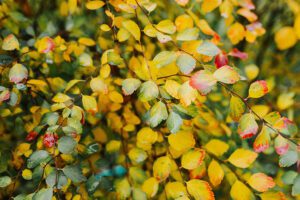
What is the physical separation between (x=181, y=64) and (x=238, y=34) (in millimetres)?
441

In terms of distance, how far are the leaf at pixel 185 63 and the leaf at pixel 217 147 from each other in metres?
0.33

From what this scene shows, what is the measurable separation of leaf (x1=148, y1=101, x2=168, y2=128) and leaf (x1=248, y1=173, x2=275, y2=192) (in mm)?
288

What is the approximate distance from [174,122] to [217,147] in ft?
0.98

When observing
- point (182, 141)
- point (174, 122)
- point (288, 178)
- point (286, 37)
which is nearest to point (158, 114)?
point (174, 122)

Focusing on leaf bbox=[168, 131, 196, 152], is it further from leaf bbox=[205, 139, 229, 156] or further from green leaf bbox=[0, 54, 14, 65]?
green leaf bbox=[0, 54, 14, 65]

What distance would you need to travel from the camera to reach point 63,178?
0.77 meters

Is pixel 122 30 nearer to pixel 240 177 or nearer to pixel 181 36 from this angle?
pixel 181 36

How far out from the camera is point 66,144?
75 cm

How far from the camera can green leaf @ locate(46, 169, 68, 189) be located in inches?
29.6

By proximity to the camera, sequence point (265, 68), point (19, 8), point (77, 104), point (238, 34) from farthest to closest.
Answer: point (265, 68), point (19, 8), point (238, 34), point (77, 104)

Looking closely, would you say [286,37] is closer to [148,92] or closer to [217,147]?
[217,147]

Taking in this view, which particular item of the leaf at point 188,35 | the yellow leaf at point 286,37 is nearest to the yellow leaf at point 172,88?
the leaf at point 188,35

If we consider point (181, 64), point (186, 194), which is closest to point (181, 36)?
point (181, 64)

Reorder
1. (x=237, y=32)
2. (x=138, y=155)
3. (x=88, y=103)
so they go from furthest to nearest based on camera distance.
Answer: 1. (x=237, y=32)
2. (x=138, y=155)
3. (x=88, y=103)
